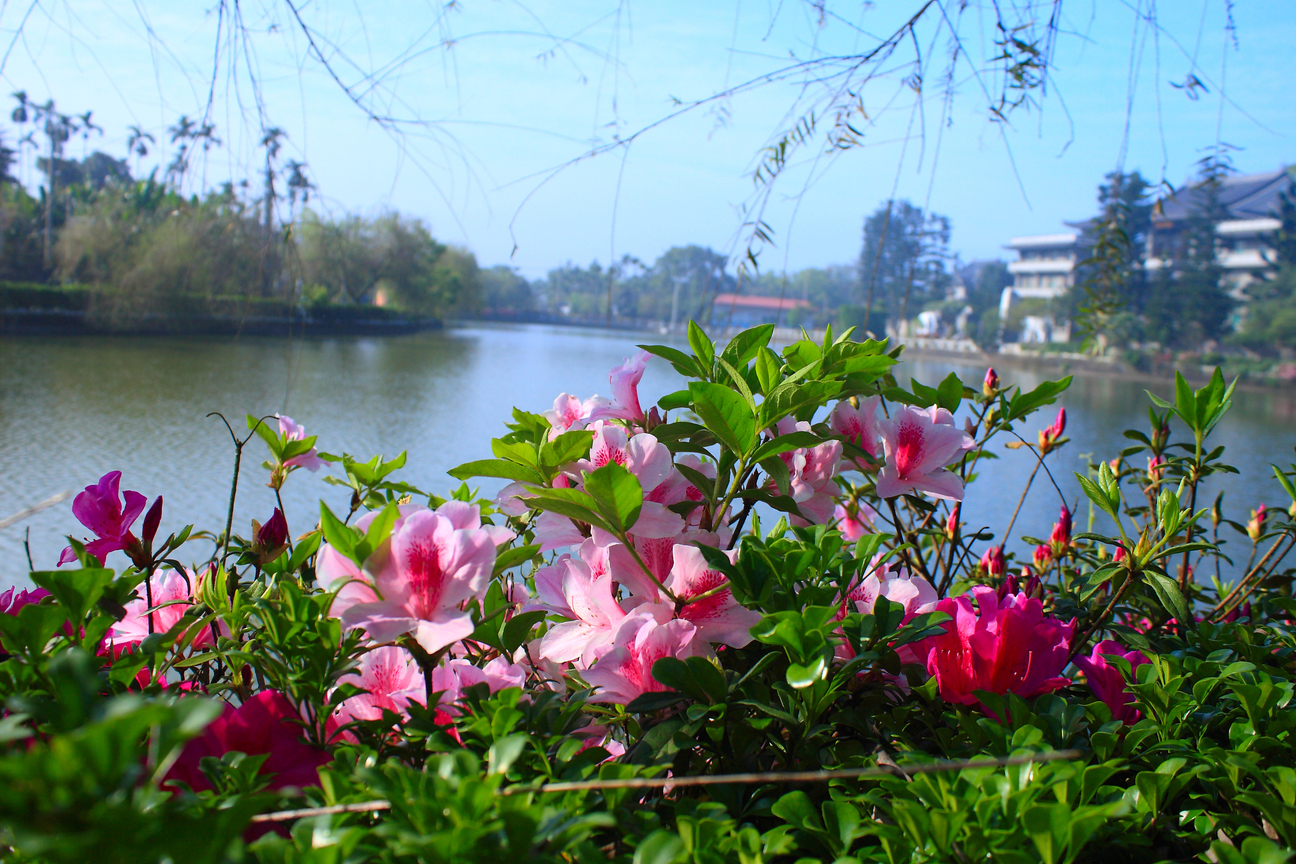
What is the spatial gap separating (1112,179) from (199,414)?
297 inches

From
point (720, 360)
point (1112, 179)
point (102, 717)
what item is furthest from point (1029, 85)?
point (102, 717)

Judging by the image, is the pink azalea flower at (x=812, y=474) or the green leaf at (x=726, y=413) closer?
the green leaf at (x=726, y=413)

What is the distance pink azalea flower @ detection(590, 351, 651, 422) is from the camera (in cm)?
72

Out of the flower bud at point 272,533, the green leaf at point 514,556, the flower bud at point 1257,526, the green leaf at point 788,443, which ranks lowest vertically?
the flower bud at point 1257,526

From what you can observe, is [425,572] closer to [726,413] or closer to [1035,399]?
[726,413]

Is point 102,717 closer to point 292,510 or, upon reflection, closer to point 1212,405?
point 1212,405

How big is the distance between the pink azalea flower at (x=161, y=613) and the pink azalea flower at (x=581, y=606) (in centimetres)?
31

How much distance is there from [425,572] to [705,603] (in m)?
0.22

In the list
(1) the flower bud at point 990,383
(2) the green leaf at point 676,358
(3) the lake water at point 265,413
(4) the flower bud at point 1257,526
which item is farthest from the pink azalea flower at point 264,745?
(4) the flower bud at point 1257,526

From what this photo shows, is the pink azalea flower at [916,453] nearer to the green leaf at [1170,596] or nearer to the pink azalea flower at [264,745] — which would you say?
the green leaf at [1170,596]

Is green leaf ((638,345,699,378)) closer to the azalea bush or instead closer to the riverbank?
the azalea bush

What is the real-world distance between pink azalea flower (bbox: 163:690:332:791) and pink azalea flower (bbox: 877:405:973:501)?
524 mm

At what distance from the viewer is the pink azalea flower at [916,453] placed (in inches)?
28.4

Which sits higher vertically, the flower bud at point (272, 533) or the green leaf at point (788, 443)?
the green leaf at point (788, 443)
